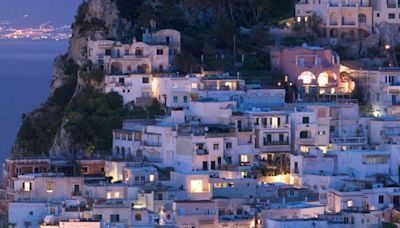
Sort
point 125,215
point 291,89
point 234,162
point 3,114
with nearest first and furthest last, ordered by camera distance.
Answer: point 125,215 → point 234,162 → point 291,89 → point 3,114

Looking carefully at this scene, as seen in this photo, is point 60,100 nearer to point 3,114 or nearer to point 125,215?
point 125,215

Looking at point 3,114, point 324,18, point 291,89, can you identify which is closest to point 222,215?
point 291,89

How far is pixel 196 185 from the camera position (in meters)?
65.8

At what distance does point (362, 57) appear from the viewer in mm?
80500

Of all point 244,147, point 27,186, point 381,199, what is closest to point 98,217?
point 27,186

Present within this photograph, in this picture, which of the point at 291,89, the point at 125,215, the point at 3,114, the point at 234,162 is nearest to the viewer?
the point at 125,215

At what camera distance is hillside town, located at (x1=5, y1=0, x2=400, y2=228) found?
62.9 meters

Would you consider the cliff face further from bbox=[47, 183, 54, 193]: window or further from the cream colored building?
the cream colored building

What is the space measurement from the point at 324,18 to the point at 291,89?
Answer: 5445mm

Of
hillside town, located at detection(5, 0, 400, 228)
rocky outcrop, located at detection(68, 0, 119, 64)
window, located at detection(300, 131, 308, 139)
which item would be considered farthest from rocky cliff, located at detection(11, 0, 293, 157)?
window, located at detection(300, 131, 308, 139)

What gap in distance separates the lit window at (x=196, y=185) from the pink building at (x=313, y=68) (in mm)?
11611

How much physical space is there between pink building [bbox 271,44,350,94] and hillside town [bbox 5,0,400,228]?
45 millimetres

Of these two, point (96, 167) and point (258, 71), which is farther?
point (258, 71)

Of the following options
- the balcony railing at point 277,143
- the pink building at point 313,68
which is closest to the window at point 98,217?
the balcony railing at point 277,143
